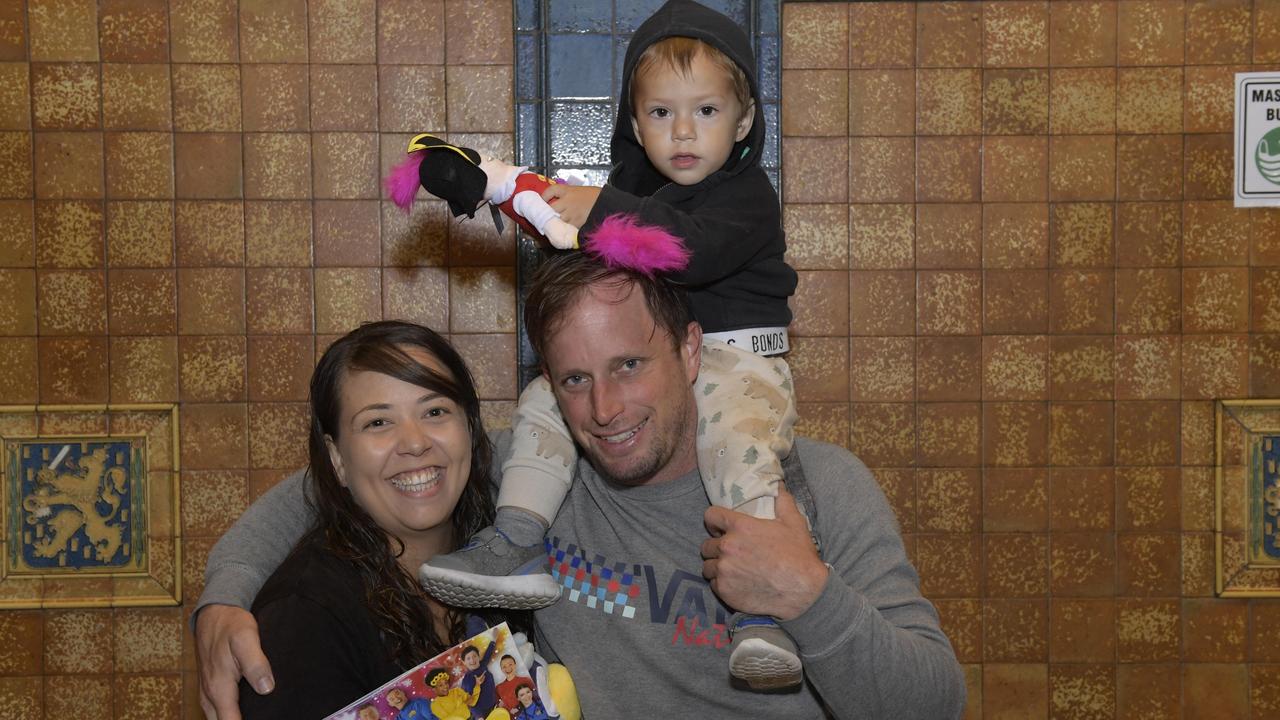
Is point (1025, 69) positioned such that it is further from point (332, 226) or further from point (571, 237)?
point (332, 226)

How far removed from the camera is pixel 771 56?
3.01 m

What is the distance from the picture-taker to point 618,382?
6.30 feet

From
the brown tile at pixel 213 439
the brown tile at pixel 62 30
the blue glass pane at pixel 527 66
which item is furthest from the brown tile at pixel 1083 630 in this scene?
the brown tile at pixel 62 30

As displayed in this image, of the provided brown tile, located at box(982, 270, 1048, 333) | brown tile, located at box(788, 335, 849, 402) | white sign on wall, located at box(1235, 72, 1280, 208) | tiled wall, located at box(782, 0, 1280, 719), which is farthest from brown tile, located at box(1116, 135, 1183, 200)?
brown tile, located at box(788, 335, 849, 402)

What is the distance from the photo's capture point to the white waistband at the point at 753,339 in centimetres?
206

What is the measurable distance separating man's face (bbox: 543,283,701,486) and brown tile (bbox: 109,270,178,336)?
158 centimetres

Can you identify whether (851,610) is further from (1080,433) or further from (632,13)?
(632,13)

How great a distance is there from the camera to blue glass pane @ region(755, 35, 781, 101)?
9.87ft

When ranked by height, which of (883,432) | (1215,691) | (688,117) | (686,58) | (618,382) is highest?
(686,58)

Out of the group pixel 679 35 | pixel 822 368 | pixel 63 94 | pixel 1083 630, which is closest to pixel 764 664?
pixel 679 35

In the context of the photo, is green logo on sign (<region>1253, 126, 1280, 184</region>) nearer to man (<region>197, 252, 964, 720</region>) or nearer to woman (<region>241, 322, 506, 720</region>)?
man (<region>197, 252, 964, 720</region>)

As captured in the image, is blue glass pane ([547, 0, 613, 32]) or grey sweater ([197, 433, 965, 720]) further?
blue glass pane ([547, 0, 613, 32])

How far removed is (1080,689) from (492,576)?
2.12 m

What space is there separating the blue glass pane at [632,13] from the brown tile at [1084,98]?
116cm
